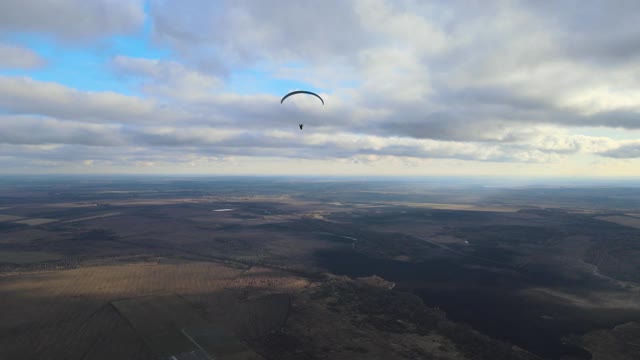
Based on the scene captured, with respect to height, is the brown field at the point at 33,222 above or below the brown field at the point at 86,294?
above

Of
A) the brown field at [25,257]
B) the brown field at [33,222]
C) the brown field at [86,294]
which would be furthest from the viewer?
the brown field at [33,222]

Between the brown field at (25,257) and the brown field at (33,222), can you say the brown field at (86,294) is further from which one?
the brown field at (33,222)

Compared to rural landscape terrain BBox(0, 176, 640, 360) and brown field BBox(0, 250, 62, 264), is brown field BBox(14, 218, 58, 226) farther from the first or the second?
brown field BBox(0, 250, 62, 264)

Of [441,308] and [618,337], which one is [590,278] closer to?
[618,337]

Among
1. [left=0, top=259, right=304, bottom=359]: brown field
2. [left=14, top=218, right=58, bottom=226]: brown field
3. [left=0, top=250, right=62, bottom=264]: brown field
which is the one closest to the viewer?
[left=0, top=259, right=304, bottom=359]: brown field

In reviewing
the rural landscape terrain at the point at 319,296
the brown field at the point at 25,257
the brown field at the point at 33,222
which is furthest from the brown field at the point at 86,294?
the brown field at the point at 33,222

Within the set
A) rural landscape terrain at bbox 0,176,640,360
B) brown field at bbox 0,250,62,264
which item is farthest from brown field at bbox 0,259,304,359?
brown field at bbox 0,250,62,264

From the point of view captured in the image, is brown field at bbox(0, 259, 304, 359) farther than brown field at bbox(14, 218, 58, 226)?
No

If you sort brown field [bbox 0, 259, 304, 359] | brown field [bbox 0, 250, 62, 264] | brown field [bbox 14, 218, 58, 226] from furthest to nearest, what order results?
brown field [bbox 14, 218, 58, 226] < brown field [bbox 0, 250, 62, 264] < brown field [bbox 0, 259, 304, 359]

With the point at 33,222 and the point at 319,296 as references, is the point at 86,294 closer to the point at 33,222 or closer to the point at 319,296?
the point at 319,296

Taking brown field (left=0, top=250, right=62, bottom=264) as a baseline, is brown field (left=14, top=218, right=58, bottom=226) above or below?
above

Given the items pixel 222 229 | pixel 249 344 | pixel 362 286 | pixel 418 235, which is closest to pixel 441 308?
pixel 362 286
